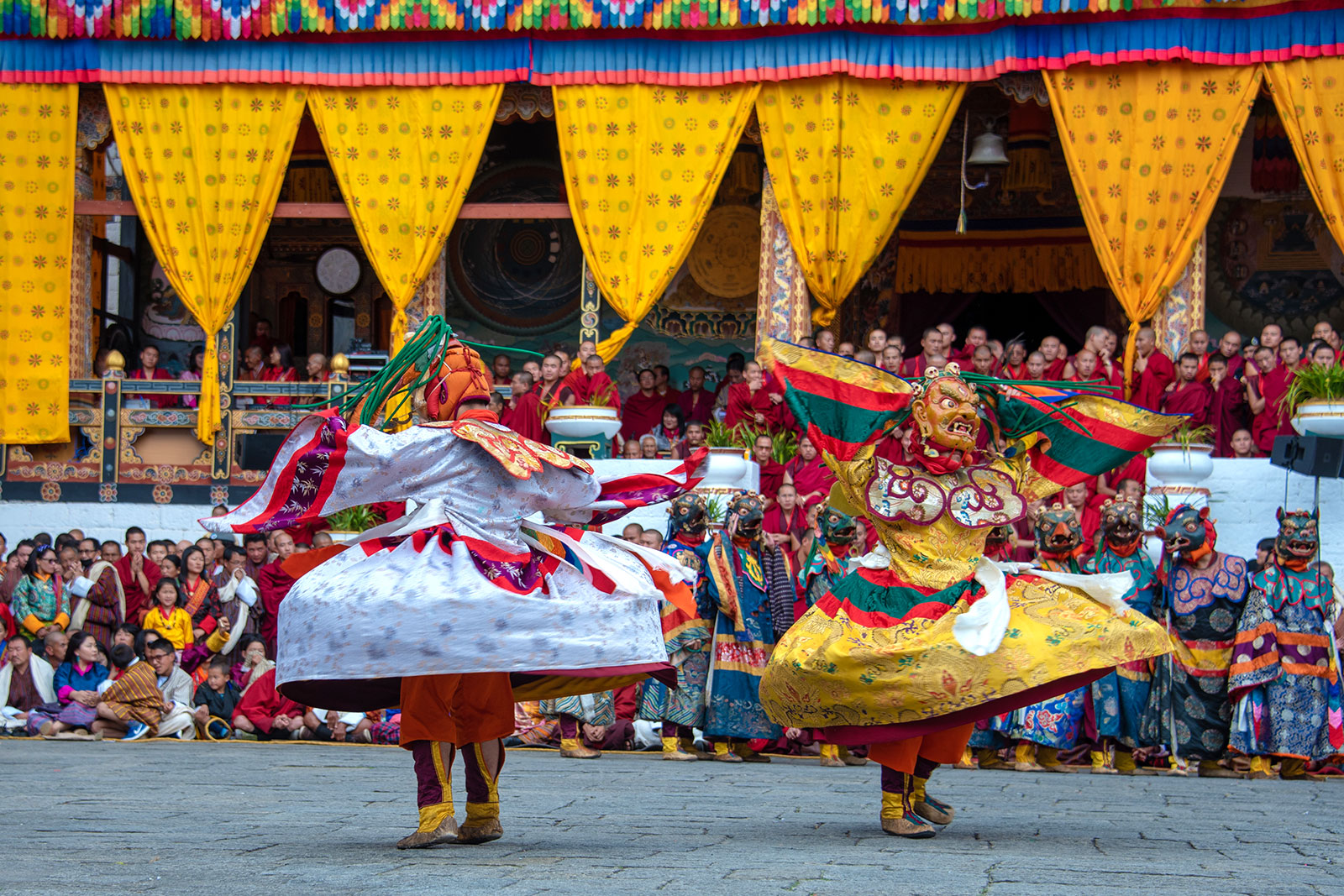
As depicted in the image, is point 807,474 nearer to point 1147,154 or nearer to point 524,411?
point 524,411

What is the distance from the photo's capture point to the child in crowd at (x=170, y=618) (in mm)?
10672

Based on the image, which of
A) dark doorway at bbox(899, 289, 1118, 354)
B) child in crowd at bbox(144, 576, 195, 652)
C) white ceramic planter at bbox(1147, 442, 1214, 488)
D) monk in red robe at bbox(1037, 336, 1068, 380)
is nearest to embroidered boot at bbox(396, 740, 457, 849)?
child in crowd at bbox(144, 576, 195, 652)

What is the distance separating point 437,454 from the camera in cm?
491

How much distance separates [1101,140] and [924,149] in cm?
147

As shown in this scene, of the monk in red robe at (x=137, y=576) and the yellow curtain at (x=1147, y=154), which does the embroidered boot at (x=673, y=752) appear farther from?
the yellow curtain at (x=1147, y=154)

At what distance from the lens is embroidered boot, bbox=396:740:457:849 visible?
476cm

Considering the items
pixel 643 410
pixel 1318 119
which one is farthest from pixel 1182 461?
pixel 643 410

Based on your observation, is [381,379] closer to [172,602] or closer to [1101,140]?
[172,602]

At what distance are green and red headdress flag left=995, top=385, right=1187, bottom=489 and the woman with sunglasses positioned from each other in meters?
7.36

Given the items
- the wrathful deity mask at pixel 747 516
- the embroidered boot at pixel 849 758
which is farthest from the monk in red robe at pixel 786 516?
the embroidered boot at pixel 849 758

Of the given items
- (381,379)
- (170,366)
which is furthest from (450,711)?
(170,366)

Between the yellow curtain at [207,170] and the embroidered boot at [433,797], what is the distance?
1001cm

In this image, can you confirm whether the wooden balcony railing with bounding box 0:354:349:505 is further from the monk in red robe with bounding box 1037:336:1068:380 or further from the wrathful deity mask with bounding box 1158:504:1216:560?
the wrathful deity mask with bounding box 1158:504:1216:560

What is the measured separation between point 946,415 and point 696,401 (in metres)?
9.50
